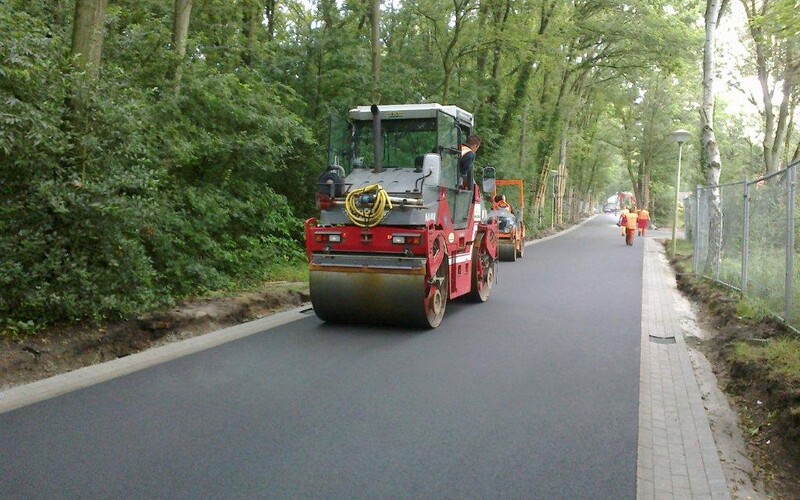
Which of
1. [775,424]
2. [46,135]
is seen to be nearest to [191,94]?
[46,135]

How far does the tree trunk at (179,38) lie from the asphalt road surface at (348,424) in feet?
16.7

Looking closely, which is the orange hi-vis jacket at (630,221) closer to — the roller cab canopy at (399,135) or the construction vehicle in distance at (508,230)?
the construction vehicle in distance at (508,230)

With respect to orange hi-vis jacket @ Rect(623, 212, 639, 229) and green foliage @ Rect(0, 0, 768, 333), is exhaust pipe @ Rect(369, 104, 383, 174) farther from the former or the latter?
orange hi-vis jacket @ Rect(623, 212, 639, 229)

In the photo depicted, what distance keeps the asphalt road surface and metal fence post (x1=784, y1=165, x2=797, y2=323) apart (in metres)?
1.77

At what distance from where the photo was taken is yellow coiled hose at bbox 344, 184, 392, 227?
29.1 ft

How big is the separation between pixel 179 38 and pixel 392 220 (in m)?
5.65

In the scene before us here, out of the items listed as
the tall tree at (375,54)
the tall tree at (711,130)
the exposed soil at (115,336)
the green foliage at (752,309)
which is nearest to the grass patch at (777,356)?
the green foliage at (752,309)

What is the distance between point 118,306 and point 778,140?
25476 millimetres

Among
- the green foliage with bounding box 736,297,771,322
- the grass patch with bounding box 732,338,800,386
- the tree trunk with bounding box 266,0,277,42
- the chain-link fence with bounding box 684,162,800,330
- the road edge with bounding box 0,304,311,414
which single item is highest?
the tree trunk with bounding box 266,0,277,42

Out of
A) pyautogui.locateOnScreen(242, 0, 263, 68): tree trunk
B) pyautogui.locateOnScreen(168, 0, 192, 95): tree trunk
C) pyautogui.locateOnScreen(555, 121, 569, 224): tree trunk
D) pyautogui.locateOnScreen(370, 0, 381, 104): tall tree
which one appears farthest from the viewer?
pyautogui.locateOnScreen(555, 121, 569, 224): tree trunk

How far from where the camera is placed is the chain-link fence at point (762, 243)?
8023mm

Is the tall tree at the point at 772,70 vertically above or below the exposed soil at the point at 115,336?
above

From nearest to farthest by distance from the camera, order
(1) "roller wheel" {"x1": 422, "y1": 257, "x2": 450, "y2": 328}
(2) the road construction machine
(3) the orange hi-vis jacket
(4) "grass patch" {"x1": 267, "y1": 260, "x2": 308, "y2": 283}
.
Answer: (2) the road construction machine, (1) "roller wheel" {"x1": 422, "y1": 257, "x2": 450, "y2": 328}, (4) "grass patch" {"x1": 267, "y1": 260, "x2": 308, "y2": 283}, (3) the orange hi-vis jacket

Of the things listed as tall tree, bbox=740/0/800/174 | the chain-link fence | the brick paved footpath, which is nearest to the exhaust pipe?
the brick paved footpath
